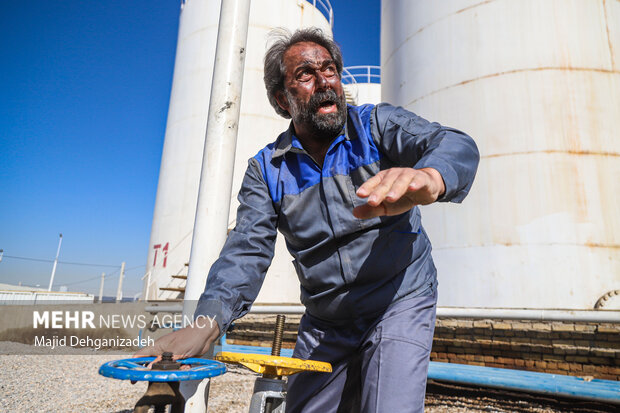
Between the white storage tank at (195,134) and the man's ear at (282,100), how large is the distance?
22.0 feet

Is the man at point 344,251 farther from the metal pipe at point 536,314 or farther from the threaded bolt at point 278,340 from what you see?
the metal pipe at point 536,314

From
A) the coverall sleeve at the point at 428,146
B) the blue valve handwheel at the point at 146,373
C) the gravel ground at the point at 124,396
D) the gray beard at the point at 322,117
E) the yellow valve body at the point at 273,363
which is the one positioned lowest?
the gravel ground at the point at 124,396

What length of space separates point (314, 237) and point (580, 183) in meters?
5.16

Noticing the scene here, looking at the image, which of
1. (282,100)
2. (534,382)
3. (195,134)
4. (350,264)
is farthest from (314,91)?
(195,134)

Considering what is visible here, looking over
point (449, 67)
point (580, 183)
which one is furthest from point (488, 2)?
point (580, 183)

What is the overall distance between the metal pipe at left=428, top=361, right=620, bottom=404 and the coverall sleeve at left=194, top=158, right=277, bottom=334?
2.85 metres

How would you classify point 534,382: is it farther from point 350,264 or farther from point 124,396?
point 124,396

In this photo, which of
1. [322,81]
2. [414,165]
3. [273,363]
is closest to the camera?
[273,363]

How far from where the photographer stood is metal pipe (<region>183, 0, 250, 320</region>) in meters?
2.72

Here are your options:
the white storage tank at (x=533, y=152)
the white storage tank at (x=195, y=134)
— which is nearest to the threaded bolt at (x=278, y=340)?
the white storage tank at (x=533, y=152)

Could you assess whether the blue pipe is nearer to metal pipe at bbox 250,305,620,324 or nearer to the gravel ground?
the gravel ground

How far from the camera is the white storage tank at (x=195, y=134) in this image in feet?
29.2

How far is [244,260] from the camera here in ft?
4.68

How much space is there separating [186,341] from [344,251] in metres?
0.58
